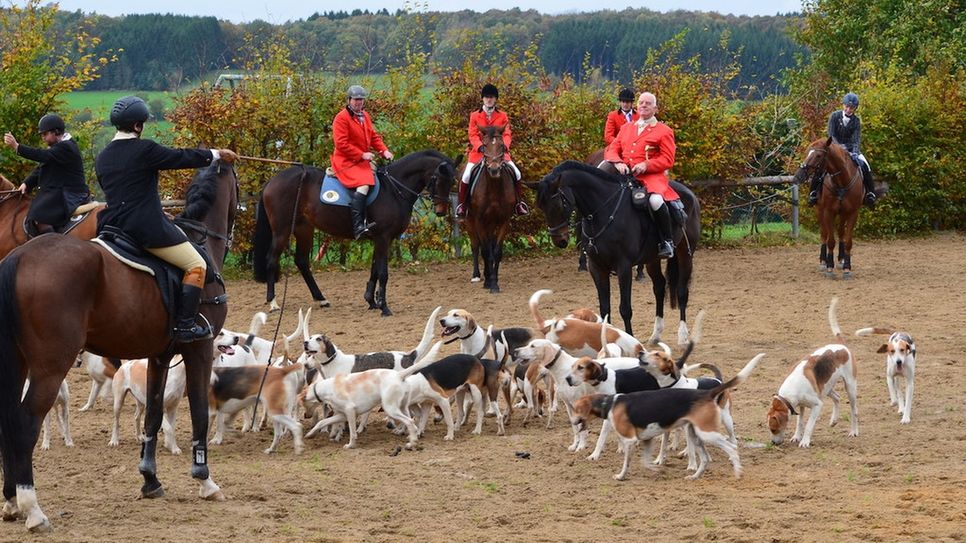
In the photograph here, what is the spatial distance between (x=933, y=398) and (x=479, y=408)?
11.8 feet

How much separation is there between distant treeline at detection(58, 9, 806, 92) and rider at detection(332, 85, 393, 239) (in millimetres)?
4138

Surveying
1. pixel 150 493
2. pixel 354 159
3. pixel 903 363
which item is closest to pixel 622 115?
pixel 354 159

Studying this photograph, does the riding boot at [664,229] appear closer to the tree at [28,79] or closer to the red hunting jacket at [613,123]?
the red hunting jacket at [613,123]

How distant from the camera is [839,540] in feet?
21.5

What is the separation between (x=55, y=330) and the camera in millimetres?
6668

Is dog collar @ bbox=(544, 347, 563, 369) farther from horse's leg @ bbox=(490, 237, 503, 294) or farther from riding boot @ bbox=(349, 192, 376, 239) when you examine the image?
horse's leg @ bbox=(490, 237, 503, 294)

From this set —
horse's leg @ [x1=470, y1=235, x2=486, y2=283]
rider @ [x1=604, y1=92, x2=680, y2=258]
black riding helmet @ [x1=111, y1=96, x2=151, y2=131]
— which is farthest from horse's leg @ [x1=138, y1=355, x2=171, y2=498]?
horse's leg @ [x1=470, y1=235, x2=486, y2=283]

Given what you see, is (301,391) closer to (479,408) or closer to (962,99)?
(479,408)

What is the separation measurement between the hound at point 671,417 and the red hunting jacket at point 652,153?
5.07m

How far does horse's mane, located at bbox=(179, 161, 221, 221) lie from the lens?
Answer: 8.30 metres

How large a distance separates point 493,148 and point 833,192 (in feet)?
16.0

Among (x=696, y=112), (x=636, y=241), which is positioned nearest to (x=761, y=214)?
(x=696, y=112)

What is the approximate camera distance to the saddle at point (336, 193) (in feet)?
51.1

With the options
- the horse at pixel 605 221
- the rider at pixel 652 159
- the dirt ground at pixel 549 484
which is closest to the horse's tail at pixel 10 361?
the dirt ground at pixel 549 484
